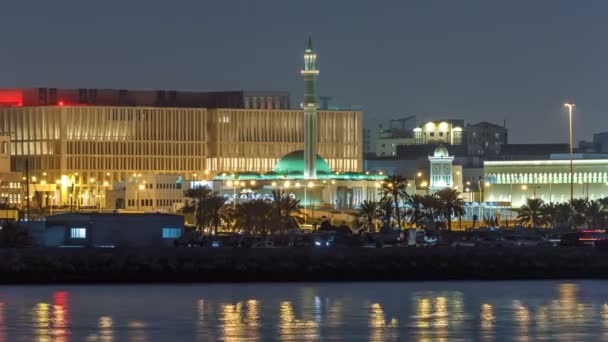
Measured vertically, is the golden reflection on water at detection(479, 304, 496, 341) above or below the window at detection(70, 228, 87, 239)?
below

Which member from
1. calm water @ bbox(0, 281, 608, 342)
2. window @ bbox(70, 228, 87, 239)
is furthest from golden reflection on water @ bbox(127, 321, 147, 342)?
window @ bbox(70, 228, 87, 239)

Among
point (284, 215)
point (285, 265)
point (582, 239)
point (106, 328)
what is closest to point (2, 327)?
point (106, 328)

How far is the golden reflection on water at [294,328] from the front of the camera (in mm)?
68500

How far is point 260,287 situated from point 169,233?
41131 millimetres

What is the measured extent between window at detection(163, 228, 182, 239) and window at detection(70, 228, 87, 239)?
233 inches

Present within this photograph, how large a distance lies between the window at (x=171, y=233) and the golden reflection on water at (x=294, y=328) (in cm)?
5737

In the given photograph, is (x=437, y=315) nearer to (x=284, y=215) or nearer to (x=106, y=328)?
(x=106, y=328)

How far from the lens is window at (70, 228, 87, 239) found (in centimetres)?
13312

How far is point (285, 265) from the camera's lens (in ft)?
340

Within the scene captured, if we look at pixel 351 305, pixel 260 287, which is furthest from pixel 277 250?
pixel 351 305

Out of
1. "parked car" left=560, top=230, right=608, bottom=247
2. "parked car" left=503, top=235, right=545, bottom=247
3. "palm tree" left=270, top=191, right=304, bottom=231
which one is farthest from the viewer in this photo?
"palm tree" left=270, top=191, right=304, bottom=231

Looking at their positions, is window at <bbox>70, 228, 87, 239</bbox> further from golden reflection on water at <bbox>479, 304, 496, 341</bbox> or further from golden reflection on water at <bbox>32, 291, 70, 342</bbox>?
golden reflection on water at <bbox>479, 304, 496, 341</bbox>

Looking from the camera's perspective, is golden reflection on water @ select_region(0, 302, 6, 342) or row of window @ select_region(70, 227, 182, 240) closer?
golden reflection on water @ select_region(0, 302, 6, 342)

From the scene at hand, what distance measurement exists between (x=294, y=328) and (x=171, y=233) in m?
65.1
